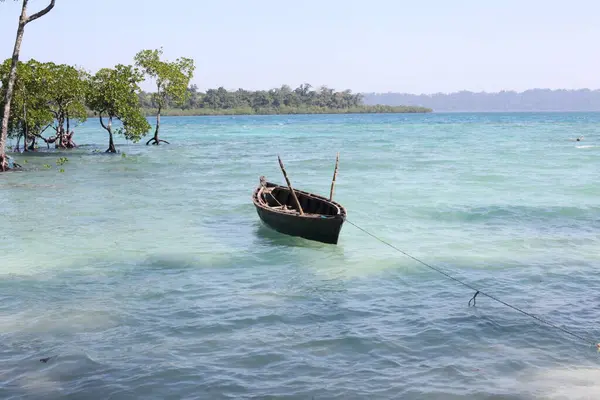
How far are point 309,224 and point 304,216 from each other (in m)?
0.24

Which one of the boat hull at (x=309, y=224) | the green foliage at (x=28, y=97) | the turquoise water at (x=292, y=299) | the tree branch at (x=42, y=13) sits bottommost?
the turquoise water at (x=292, y=299)

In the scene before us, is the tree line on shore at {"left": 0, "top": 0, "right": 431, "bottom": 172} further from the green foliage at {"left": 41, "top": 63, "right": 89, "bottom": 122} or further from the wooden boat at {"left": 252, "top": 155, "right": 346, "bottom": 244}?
the wooden boat at {"left": 252, "top": 155, "right": 346, "bottom": 244}

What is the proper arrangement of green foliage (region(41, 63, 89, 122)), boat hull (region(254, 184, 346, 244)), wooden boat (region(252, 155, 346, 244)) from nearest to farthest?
boat hull (region(254, 184, 346, 244))
wooden boat (region(252, 155, 346, 244))
green foliage (region(41, 63, 89, 122))

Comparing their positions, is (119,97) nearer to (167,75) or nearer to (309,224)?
(167,75)

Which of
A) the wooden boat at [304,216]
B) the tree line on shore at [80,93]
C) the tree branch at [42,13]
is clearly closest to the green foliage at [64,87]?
the tree line on shore at [80,93]

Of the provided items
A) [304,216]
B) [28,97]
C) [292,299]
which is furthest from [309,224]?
[28,97]

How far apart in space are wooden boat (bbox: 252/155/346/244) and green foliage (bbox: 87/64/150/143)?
2641 cm

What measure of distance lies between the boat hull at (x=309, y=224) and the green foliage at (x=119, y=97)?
28960 mm

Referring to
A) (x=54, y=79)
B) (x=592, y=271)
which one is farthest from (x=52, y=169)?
(x=592, y=271)

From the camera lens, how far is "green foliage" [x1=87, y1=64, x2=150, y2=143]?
143 ft

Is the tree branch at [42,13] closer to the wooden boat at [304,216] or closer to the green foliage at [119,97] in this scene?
the green foliage at [119,97]

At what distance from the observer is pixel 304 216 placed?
52.4 feet

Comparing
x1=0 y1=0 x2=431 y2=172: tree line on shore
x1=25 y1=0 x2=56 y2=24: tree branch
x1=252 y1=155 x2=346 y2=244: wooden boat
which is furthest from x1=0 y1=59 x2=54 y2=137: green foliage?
x1=252 y1=155 x2=346 y2=244: wooden boat

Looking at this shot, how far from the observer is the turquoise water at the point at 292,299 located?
28.6ft
